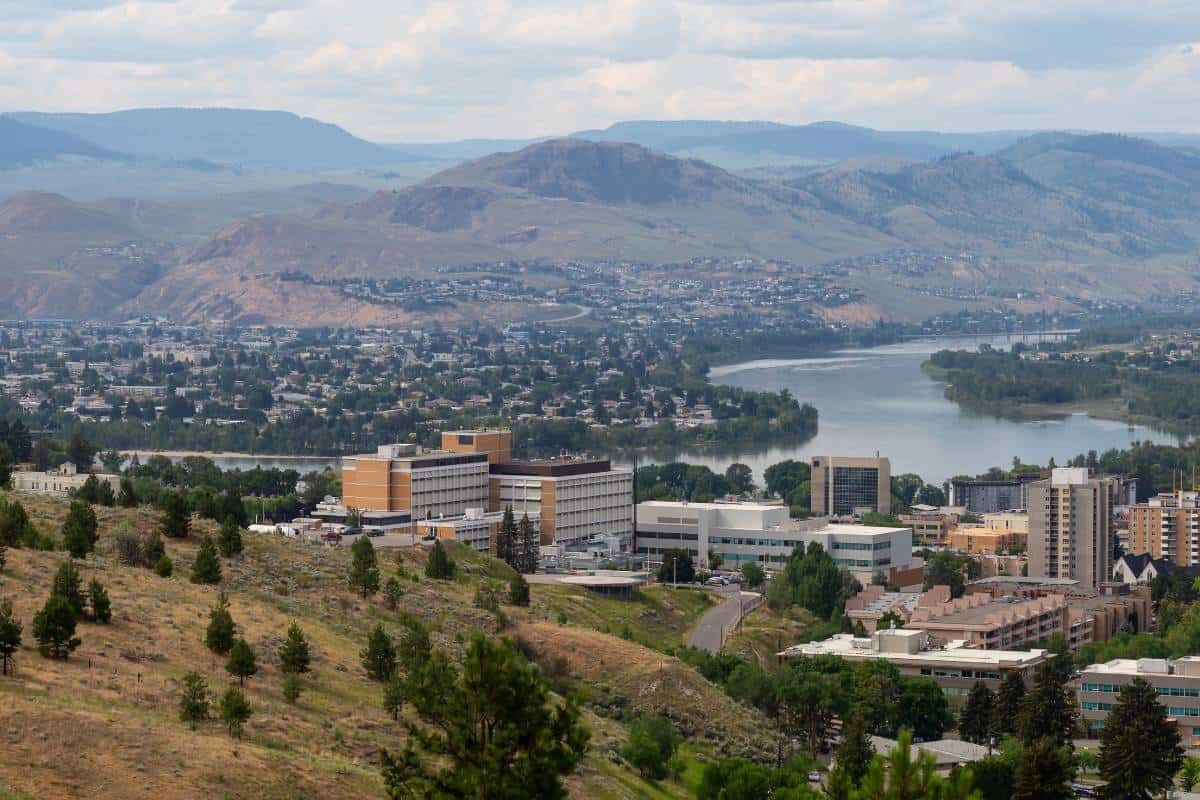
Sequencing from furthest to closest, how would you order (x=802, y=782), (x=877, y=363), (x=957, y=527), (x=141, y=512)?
(x=877, y=363)
(x=957, y=527)
(x=141, y=512)
(x=802, y=782)

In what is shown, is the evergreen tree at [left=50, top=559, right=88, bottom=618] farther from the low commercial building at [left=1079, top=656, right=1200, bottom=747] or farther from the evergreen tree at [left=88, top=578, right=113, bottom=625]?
the low commercial building at [left=1079, top=656, right=1200, bottom=747]

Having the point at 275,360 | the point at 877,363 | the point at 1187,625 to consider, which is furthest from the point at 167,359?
the point at 1187,625

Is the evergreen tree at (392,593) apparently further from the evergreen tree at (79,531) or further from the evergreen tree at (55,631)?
the evergreen tree at (55,631)

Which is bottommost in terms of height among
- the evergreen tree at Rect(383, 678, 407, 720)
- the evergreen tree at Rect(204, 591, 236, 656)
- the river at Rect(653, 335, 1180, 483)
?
the river at Rect(653, 335, 1180, 483)

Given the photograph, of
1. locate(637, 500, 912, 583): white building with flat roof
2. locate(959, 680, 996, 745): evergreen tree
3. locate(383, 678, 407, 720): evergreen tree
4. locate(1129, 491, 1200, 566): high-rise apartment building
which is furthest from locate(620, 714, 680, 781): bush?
locate(1129, 491, 1200, 566): high-rise apartment building

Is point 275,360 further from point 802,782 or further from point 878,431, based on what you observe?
point 802,782

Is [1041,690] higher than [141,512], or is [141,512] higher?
[141,512]
